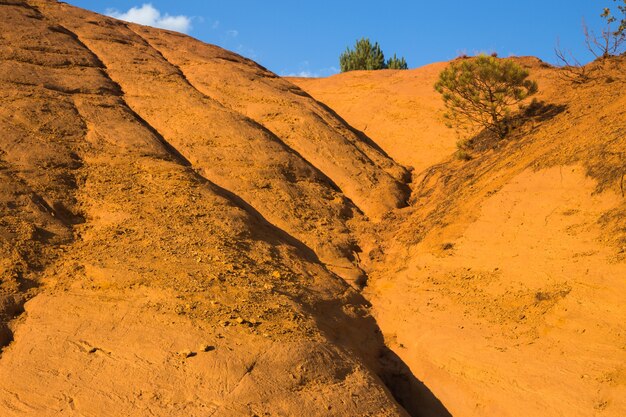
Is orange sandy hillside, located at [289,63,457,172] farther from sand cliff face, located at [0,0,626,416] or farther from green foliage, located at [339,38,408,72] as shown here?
green foliage, located at [339,38,408,72]

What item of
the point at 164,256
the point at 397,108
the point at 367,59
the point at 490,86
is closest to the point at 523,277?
the point at 164,256

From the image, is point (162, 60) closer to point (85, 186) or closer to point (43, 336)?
point (85, 186)

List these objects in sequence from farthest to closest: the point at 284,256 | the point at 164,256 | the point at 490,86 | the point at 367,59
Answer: the point at 367,59
the point at 490,86
the point at 284,256
the point at 164,256

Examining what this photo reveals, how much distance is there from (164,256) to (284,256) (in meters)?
1.73

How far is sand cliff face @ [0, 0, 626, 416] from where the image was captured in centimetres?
602

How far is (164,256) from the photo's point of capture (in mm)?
7645

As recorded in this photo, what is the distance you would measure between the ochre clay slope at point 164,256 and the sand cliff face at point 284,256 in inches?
1.1

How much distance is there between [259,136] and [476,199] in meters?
4.26

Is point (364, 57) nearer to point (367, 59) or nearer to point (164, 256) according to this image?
point (367, 59)

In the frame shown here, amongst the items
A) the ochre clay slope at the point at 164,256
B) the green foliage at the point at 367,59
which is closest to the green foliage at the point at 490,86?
the ochre clay slope at the point at 164,256

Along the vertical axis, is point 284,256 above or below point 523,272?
above

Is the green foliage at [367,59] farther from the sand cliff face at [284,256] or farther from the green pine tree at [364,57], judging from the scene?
the sand cliff face at [284,256]

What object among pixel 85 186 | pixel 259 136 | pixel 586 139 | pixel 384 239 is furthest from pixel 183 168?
pixel 586 139

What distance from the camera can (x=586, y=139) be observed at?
980 cm
